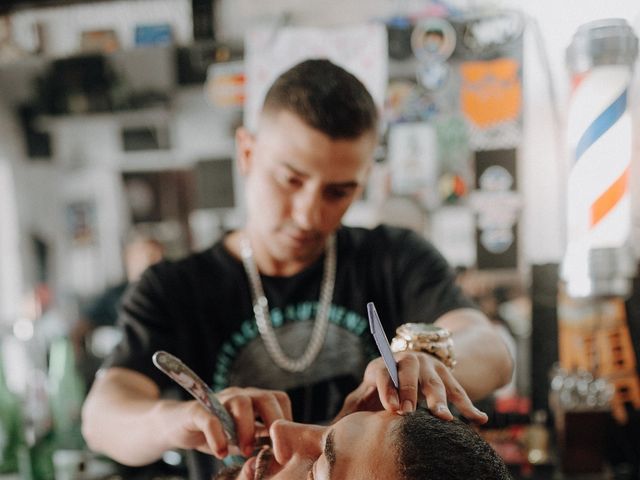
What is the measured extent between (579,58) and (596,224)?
1.23 feet

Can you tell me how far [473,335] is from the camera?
0.99 meters

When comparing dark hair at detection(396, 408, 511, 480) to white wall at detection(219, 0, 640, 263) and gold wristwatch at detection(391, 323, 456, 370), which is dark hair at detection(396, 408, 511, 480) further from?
Answer: white wall at detection(219, 0, 640, 263)

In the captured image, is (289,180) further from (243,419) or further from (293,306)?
(243,419)

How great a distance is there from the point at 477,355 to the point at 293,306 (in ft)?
1.48

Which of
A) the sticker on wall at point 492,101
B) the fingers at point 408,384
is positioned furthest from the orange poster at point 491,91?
the fingers at point 408,384

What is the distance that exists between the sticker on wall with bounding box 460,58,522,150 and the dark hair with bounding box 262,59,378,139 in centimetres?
107

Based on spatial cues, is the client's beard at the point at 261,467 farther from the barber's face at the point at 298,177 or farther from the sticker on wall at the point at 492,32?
the sticker on wall at the point at 492,32

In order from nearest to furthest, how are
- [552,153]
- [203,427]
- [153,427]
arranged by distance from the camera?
1. [203,427]
2. [153,427]
3. [552,153]

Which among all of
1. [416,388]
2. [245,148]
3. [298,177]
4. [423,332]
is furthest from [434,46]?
[416,388]

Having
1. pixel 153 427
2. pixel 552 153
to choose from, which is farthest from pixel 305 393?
pixel 552 153

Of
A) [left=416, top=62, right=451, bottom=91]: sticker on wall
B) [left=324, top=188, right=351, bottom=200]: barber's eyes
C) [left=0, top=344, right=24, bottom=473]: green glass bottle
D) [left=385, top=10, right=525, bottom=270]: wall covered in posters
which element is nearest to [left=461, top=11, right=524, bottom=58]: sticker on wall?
[left=385, top=10, right=525, bottom=270]: wall covered in posters

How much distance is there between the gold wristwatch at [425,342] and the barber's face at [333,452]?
0.33 feet

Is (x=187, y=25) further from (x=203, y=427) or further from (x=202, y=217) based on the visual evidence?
(x=203, y=427)

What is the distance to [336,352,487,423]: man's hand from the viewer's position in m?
0.56
